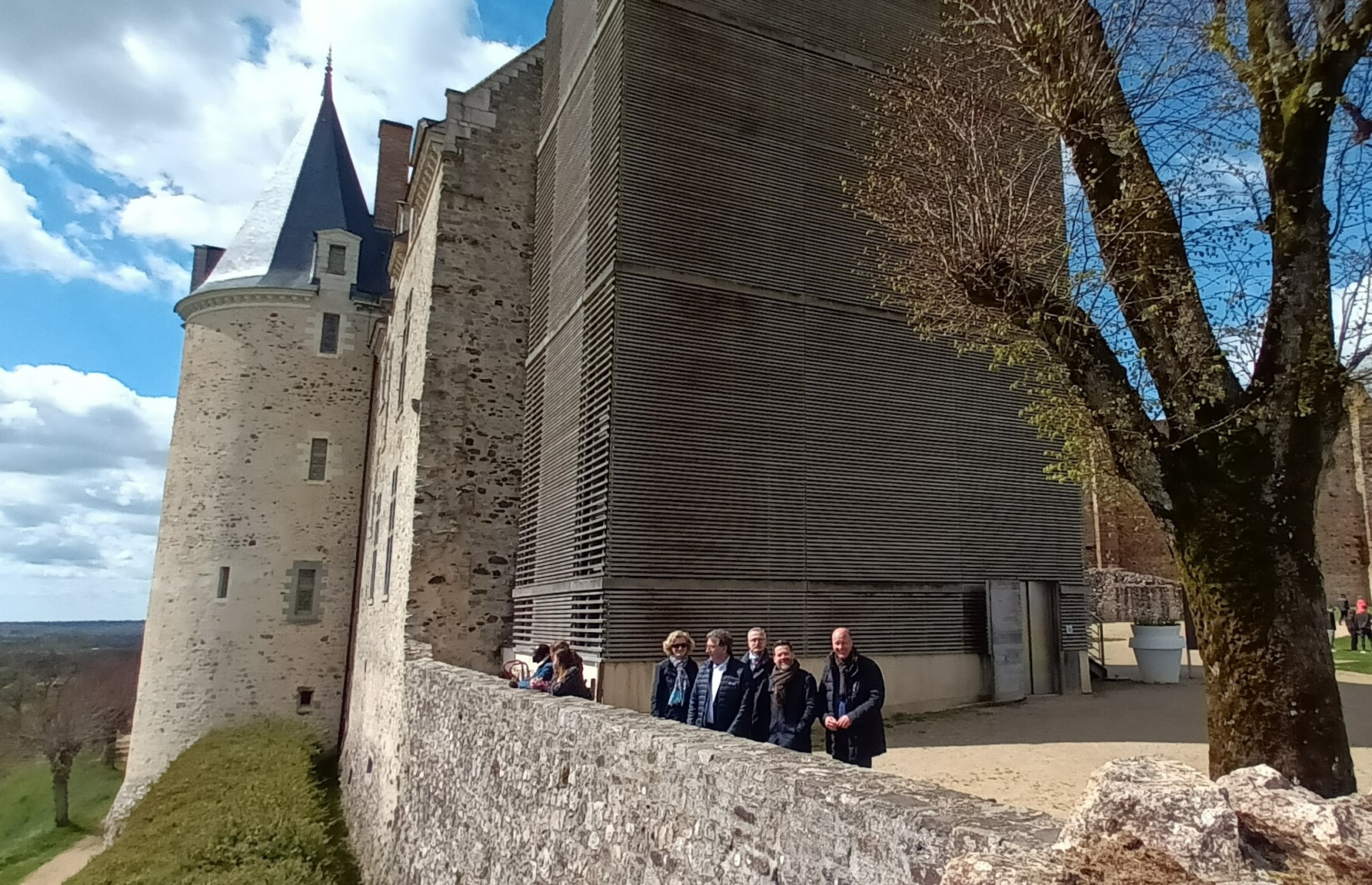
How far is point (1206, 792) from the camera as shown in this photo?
2.35 m

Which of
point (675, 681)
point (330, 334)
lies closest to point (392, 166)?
point (330, 334)

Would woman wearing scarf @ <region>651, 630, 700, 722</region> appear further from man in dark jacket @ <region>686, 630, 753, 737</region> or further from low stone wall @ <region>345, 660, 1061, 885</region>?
low stone wall @ <region>345, 660, 1061, 885</region>

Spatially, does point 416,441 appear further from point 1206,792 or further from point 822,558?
point 1206,792

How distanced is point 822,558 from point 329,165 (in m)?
18.4

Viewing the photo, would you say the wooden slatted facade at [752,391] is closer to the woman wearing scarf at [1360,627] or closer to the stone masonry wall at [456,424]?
the stone masonry wall at [456,424]

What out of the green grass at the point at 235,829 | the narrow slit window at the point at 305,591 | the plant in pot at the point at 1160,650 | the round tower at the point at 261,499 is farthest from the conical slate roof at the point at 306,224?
the plant in pot at the point at 1160,650

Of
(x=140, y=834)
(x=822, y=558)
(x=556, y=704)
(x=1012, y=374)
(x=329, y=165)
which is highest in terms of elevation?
(x=329, y=165)

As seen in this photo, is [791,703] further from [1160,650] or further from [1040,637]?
[1160,650]

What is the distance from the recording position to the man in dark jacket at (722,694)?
5.84m

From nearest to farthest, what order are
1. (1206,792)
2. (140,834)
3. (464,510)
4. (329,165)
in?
(1206,792), (140,834), (464,510), (329,165)

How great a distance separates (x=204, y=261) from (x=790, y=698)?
21722 millimetres

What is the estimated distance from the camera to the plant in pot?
1311cm

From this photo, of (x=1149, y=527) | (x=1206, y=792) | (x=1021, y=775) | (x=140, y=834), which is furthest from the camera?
(x=1149, y=527)

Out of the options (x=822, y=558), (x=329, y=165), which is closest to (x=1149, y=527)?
(x=822, y=558)
